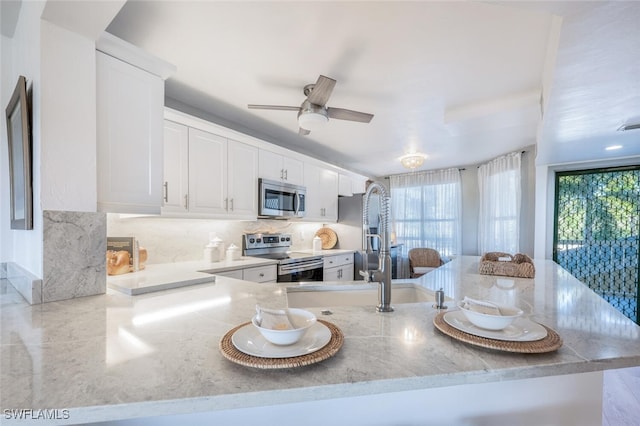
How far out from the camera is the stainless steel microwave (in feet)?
10.0

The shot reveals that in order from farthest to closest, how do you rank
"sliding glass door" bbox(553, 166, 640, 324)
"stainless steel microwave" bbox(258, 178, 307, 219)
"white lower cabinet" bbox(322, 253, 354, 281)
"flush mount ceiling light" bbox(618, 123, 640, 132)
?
"white lower cabinet" bbox(322, 253, 354, 281) < "sliding glass door" bbox(553, 166, 640, 324) < "stainless steel microwave" bbox(258, 178, 307, 219) < "flush mount ceiling light" bbox(618, 123, 640, 132)

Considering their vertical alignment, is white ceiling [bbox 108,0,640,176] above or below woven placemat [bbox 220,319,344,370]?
above

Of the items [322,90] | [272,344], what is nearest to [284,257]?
[322,90]

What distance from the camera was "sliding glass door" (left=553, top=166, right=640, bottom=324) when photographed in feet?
11.0

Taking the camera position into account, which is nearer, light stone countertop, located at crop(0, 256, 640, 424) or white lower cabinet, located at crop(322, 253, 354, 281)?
light stone countertop, located at crop(0, 256, 640, 424)

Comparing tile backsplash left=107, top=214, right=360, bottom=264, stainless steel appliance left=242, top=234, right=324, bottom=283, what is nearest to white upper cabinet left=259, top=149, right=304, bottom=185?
tile backsplash left=107, top=214, right=360, bottom=264

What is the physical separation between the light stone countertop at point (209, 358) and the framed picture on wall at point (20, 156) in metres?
0.38

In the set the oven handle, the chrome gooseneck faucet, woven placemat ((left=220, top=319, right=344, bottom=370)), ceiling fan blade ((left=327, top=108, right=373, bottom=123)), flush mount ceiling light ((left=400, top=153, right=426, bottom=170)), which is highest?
ceiling fan blade ((left=327, top=108, right=373, bottom=123))

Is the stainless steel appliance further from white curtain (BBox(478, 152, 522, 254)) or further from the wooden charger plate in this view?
white curtain (BBox(478, 152, 522, 254))

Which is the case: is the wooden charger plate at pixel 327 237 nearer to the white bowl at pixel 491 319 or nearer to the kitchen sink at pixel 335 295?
the kitchen sink at pixel 335 295

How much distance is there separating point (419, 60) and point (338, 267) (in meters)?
2.74

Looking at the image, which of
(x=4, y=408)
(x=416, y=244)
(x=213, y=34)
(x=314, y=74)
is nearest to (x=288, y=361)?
(x=4, y=408)

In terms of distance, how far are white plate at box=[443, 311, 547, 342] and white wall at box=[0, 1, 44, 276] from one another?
158 centimetres

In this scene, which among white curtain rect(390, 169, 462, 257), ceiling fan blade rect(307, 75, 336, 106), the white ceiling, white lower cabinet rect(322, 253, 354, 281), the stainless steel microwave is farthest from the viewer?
white curtain rect(390, 169, 462, 257)
